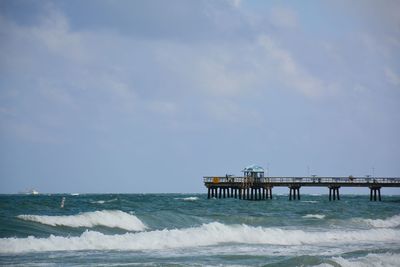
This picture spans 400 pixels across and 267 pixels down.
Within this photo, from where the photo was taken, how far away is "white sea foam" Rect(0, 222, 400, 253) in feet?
75.5

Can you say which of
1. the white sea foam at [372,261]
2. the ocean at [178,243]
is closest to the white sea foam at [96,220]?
the ocean at [178,243]

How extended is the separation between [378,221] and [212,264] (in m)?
23.6

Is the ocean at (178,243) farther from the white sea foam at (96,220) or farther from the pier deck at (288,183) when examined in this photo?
the pier deck at (288,183)

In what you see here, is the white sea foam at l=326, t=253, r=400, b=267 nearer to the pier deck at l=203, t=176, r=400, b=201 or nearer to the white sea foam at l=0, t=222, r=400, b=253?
the white sea foam at l=0, t=222, r=400, b=253

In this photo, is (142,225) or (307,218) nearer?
(142,225)

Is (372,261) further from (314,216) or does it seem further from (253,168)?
(253,168)

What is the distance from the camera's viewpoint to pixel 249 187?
6731 centimetres

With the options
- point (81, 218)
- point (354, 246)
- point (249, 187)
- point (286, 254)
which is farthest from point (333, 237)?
point (249, 187)

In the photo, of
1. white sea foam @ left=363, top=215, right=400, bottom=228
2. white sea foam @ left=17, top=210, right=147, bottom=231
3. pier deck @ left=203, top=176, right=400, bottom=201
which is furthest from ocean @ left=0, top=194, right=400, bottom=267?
pier deck @ left=203, top=176, right=400, bottom=201

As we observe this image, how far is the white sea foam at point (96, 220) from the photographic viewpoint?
3116cm

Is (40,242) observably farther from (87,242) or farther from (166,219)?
(166,219)

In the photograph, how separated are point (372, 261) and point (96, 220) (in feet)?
57.2

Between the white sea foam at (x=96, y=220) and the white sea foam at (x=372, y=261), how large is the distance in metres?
14.4

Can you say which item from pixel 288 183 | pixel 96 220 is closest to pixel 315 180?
pixel 288 183
